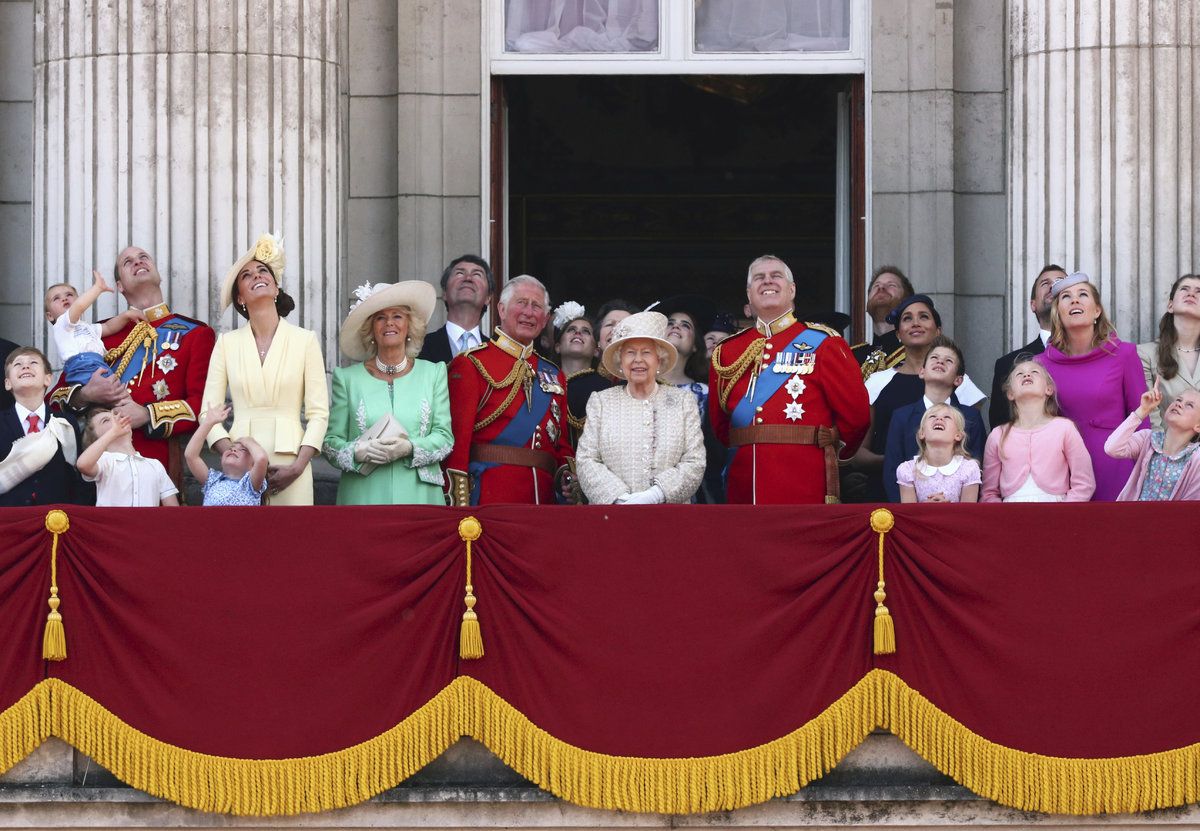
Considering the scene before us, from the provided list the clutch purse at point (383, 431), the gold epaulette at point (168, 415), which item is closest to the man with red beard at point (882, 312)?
the clutch purse at point (383, 431)

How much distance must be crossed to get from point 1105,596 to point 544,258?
12.2m

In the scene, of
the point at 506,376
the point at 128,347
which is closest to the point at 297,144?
the point at 128,347

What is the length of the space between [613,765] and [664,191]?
39.9 feet

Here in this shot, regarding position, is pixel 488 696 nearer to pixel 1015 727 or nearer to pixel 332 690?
pixel 332 690

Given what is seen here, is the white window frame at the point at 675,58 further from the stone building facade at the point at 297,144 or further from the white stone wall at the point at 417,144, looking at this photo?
the stone building facade at the point at 297,144

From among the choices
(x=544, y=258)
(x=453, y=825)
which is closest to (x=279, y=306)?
(x=453, y=825)

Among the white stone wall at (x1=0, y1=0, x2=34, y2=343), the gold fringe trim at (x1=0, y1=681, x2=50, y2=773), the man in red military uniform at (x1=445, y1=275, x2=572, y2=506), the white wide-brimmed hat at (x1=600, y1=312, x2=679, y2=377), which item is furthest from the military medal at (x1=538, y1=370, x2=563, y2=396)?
the white stone wall at (x1=0, y1=0, x2=34, y2=343)

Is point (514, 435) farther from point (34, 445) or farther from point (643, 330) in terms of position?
point (34, 445)

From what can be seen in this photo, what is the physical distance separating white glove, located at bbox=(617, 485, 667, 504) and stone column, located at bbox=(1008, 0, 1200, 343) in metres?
2.82

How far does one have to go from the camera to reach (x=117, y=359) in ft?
35.2

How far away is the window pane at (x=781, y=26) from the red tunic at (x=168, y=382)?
11.9 ft

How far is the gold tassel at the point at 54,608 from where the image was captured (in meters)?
9.35

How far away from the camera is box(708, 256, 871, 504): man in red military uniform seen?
10359 mm

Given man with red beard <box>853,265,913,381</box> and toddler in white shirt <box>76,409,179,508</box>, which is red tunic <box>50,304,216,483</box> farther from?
man with red beard <box>853,265,913,381</box>
